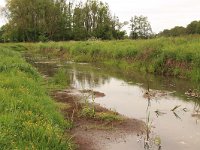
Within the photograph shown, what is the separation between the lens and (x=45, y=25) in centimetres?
7344

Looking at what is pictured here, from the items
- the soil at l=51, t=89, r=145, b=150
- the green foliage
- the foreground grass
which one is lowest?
the soil at l=51, t=89, r=145, b=150

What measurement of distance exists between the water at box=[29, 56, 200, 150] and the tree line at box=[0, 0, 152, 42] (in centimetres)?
4944

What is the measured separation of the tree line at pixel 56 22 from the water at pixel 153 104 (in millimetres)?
49445

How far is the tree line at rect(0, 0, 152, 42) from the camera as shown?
72250mm

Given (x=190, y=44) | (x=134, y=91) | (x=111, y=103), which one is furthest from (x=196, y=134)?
(x=190, y=44)

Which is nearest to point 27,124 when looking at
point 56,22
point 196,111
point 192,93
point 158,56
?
point 196,111

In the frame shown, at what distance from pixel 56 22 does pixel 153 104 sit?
6074 cm

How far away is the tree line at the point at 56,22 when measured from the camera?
72250mm

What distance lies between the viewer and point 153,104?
45.0ft

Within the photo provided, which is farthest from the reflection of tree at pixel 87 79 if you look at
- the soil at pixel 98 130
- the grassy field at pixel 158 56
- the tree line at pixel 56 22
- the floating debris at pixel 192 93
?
the tree line at pixel 56 22

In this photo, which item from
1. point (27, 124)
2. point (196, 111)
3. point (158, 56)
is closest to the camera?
point (27, 124)

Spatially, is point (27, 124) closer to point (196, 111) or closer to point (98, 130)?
point (98, 130)

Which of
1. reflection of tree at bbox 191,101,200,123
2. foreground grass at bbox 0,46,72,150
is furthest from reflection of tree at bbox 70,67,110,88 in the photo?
foreground grass at bbox 0,46,72,150

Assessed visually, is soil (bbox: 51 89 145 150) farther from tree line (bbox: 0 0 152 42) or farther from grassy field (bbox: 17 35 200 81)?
tree line (bbox: 0 0 152 42)
